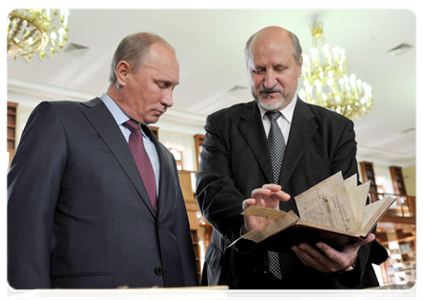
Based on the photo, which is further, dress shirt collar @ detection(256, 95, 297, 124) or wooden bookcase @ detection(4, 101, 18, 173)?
wooden bookcase @ detection(4, 101, 18, 173)

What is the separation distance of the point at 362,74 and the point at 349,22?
9.40 feet

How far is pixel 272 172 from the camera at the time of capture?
2184mm

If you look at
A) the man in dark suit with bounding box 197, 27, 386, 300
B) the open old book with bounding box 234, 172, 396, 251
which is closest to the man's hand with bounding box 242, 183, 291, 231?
the man in dark suit with bounding box 197, 27, 386, 300

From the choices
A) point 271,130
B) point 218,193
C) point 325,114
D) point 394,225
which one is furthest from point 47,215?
point 394,225

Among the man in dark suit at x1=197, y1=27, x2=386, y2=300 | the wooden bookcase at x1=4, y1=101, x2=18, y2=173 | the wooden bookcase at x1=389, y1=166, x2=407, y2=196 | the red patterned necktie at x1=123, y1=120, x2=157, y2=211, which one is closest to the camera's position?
the man in dark suit at x1=197, y1=27, x2=386, y2=300

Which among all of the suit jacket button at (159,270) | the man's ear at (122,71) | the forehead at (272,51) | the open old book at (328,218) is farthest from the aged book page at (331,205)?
the man's ear at (122,71)

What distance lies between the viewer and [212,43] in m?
10.7

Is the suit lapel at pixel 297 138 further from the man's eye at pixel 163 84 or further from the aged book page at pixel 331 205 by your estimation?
the man's eye at pixel 163 84

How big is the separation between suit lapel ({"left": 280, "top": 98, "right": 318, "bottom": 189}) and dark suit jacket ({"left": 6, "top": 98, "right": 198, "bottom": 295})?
518 millimetres

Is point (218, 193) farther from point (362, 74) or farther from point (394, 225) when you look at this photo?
point (394, 225)

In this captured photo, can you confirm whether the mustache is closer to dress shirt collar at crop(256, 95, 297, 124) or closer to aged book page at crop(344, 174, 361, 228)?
dress shirt collar at crop(256, 95, 297, 124)

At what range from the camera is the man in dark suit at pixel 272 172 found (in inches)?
75.0

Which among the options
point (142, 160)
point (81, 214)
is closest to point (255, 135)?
point (142, 160)

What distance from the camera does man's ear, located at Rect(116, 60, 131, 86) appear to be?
2391 mm
